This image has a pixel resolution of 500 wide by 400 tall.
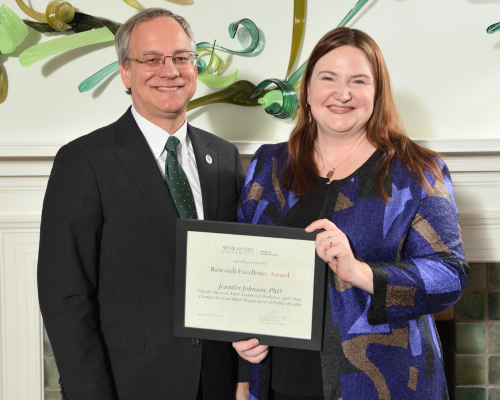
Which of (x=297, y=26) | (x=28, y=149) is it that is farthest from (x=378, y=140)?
(x=28, y=149)

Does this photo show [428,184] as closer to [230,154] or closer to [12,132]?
[230,154]

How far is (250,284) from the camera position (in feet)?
3.97

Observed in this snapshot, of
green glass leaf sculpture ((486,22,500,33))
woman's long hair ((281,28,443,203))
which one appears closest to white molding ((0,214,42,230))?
woman's long hair ((281,28,443,203))

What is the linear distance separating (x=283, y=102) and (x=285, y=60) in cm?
24

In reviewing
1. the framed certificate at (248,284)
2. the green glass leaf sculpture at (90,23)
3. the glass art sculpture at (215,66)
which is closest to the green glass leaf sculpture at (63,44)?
the green glass leaf sculpture at (90,23)

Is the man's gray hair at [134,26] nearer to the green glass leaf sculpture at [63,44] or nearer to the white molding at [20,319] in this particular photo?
the green glass leaf sculpture at [63,44]

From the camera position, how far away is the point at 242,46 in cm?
207

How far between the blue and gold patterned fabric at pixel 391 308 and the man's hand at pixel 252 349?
6.7 inches

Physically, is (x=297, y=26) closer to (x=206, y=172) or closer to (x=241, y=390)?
(x=206, y=172)

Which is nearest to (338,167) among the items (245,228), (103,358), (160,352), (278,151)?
(278,151)

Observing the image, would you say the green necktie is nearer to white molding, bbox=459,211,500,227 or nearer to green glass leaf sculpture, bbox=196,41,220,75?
green glass leaf sculpture, bbox=196,41,220,75

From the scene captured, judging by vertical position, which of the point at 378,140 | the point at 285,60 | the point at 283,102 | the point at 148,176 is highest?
the point at 285,60

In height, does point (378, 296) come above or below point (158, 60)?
below

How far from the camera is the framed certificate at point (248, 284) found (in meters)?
1.17
